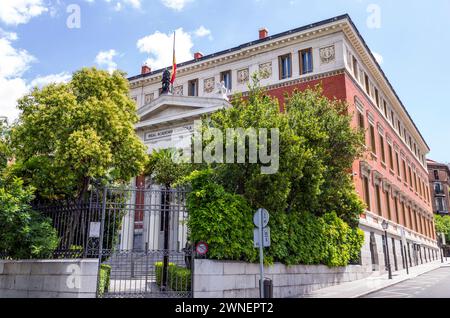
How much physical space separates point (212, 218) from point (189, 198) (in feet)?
3.11

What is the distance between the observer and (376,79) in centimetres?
3125

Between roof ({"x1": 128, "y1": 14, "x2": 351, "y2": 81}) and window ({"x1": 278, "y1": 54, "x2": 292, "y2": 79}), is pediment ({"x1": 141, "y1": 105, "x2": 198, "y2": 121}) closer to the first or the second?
roof ({"x1": 128, "y1": 14, "x2": 351, "y2": 81})

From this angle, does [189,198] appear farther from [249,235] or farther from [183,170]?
[183,170]

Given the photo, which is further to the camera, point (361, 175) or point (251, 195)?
point (361, 175)

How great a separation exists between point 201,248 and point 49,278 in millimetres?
3965

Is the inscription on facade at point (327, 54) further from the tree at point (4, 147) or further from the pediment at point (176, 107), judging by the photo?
the tree at point (4, 147)

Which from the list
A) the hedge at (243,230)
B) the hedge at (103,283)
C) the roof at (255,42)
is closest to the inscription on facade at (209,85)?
the roof at (255,42)

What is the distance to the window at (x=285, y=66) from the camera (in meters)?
26.7

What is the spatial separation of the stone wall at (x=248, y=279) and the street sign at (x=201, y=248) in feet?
0.87

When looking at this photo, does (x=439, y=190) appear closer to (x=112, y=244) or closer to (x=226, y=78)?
(x=226, y=78)

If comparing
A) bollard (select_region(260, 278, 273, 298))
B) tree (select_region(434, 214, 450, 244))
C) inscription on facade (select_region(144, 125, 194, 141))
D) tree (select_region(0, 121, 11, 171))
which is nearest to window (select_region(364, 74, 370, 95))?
inscription on facade (select_region(144, 125, 194, 141))

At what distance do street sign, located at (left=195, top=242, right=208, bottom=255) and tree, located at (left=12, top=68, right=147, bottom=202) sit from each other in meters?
3.79
